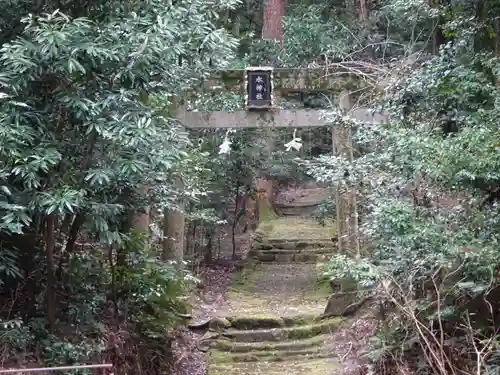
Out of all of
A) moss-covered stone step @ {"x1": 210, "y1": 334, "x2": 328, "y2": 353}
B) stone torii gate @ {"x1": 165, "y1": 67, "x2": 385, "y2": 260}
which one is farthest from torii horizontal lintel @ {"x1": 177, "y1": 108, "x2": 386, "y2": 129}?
moss-covered stone step @ {"x1": 210, "y1": 334, "x2": 328, "y2": 353}

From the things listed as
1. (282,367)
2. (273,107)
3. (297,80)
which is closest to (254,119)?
(273,107)

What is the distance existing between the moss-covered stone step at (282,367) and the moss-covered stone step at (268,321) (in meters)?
1.03

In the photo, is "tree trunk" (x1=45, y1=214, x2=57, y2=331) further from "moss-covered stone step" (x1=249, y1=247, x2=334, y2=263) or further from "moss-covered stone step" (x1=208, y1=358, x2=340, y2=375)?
"moss-covered stone step" (x1=249, y1=247, x2=334, y2=263)

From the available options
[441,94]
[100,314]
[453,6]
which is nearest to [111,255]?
[100,314]

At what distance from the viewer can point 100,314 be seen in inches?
236

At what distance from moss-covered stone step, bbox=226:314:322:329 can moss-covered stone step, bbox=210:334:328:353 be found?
456 mm

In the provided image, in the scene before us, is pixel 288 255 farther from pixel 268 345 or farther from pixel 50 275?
pixel 50 275

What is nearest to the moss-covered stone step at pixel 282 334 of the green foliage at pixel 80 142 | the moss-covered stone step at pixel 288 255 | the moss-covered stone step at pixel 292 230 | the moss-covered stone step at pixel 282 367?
the moss-covered stone step at pixel 282 367

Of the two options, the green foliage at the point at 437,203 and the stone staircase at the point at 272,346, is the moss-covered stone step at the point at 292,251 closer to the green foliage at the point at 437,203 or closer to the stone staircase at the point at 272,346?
the stone staircase at the point at 272,346

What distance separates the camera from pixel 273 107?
9.20 metres

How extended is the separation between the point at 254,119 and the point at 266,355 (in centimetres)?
320

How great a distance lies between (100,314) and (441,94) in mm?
3627

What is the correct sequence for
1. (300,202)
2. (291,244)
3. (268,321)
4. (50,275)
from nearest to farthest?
(50,275)
(268,321)
(291,244)
(300,202)

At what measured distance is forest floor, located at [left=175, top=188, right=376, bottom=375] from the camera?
7.93 meters
